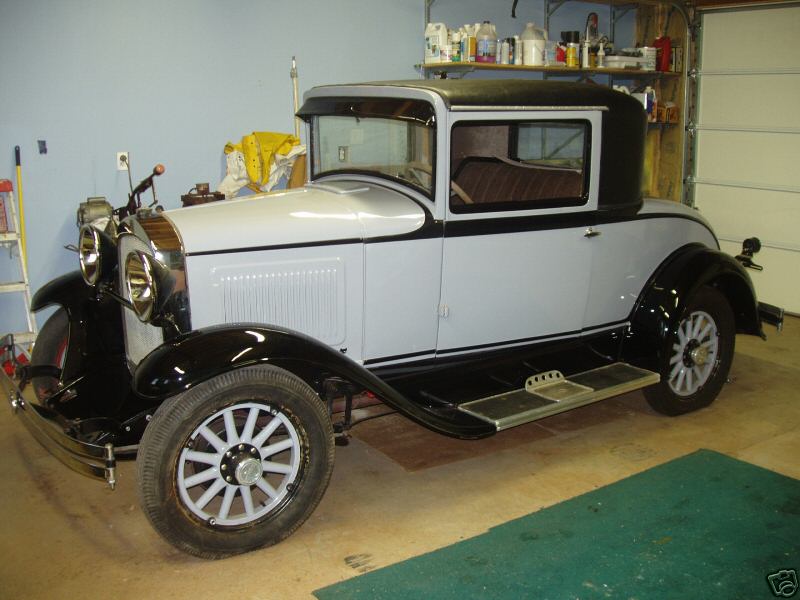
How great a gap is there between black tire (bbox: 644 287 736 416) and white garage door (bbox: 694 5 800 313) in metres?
2.67

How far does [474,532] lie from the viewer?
130 inches

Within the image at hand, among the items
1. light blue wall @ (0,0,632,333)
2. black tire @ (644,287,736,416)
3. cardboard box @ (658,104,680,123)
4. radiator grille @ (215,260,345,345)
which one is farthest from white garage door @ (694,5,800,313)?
radiator grille @ (215,260,345,345)

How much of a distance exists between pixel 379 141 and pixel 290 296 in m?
1.00

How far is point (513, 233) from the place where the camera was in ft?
12.4

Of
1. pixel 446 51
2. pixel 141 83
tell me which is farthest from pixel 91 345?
pixel 446 51

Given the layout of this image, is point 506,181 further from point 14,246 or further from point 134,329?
point 14,246

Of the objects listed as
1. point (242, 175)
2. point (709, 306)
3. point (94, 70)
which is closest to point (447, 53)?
point (242, 175)

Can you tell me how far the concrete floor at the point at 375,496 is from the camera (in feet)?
9.91

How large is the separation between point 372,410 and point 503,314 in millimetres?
1074

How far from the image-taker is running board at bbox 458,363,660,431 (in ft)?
11.9

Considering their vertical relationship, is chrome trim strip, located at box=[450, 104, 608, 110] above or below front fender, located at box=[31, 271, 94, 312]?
above

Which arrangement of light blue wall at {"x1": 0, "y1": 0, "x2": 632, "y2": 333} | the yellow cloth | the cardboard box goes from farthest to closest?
the cardboard box < the yellow cloth < light blue wall at {"x1": 0, "y1": 0, "x2": 632, "y2": 333}

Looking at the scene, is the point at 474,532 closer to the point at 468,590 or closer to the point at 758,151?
the point at 468,590

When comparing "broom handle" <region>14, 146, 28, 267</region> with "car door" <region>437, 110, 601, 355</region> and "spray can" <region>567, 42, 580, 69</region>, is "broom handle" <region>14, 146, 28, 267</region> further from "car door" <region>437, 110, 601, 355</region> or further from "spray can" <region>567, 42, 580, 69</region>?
"spray can" <region>567, 42, 580, 69</region>
